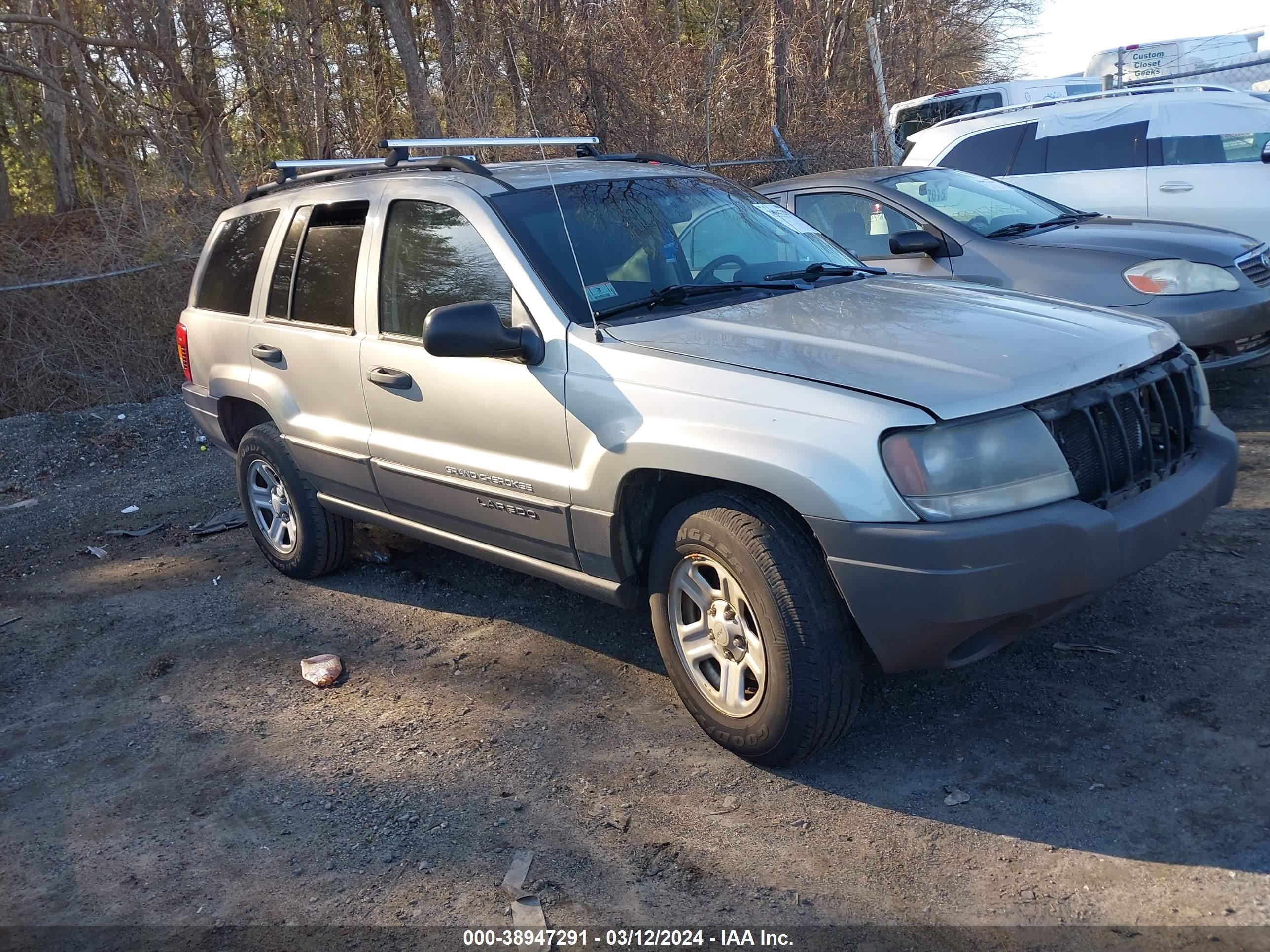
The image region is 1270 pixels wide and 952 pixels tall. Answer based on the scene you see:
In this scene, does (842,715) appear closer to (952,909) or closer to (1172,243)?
(952,909)

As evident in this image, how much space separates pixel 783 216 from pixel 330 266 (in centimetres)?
206

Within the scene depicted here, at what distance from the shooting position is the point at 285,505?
552cm

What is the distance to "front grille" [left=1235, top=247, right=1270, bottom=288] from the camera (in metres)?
6.36

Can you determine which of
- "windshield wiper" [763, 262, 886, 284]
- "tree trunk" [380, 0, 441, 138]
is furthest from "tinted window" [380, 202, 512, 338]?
"tree trunk" [380, 0, 441, 138]

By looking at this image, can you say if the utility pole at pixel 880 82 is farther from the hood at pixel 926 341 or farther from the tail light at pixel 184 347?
the hood at pixel 926 341

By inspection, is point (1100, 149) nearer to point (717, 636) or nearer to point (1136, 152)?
point (1136, 152)

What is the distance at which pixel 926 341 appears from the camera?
10.9ft

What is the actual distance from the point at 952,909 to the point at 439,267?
9.59 feet

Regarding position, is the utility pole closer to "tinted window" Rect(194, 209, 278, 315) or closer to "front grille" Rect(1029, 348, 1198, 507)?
"tinted window" Rect(194, 209, 278, 315)

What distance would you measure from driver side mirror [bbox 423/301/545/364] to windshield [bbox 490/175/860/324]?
Result: 10.9 inches

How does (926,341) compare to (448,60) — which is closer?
(926,341)

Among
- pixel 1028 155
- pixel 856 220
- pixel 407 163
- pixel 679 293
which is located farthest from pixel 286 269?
pixel 1028 155

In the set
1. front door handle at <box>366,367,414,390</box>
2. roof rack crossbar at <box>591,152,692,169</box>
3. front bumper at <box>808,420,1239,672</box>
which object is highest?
roof rack crossbar at <box>591,152,692,169</box>

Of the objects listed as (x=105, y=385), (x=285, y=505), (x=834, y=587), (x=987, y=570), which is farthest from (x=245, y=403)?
(x=105, y=385)
